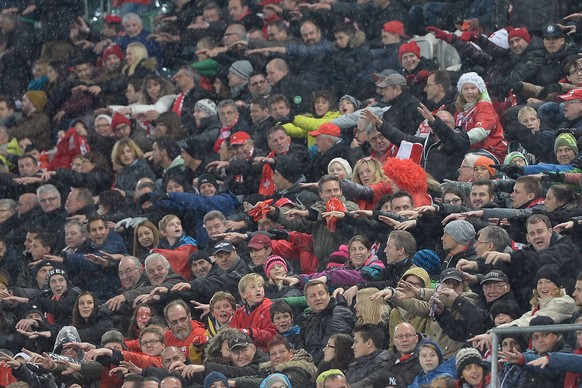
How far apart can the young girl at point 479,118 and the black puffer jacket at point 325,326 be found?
3128 millimetres

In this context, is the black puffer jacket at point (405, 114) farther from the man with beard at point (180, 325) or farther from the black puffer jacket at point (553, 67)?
the man with beard at point (180, 325)

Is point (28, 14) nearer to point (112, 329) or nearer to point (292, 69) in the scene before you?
point (292, 69)

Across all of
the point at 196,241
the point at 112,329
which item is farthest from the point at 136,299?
the point at 196,241

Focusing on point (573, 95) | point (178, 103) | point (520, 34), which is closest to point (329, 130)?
point (520, 34)

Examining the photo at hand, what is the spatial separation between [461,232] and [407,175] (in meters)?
A: 1.63

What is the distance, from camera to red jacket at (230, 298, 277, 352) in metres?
17.0

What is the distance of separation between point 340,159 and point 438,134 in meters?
1.10

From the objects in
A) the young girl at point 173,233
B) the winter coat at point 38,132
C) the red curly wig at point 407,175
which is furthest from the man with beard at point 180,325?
the winter coat at point 38,132

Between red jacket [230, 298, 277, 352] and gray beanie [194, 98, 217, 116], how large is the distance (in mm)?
5811

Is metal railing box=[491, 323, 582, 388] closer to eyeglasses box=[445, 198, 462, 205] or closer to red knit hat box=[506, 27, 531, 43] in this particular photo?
eyeglasses box=[445, 198, 462, 205]

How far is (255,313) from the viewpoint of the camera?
56.6 ft

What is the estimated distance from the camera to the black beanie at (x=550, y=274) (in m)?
15.2

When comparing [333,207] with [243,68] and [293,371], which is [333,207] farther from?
[243,68]

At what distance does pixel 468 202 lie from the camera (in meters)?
17.8
